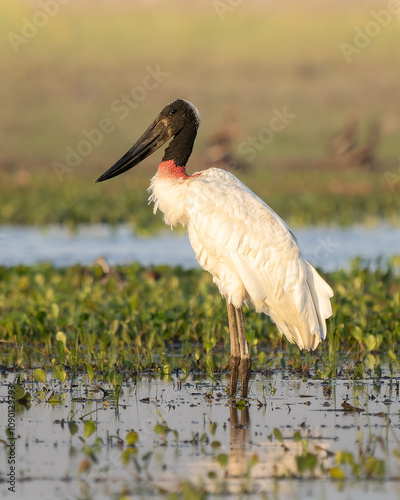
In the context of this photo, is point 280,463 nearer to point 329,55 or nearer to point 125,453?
point 125,453

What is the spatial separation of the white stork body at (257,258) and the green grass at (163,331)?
0.50m

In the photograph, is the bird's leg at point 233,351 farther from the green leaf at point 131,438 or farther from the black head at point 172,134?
the green leaf at point 131,438

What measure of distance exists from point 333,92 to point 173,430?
53.1m

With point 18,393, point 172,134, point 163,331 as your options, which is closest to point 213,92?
point 163,331

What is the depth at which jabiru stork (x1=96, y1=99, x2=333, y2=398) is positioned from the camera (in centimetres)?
622

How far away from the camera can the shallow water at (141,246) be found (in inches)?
559

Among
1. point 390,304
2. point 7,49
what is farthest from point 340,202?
point 7,49

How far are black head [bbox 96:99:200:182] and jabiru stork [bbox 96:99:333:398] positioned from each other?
37cm

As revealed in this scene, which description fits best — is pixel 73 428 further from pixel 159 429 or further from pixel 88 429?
pixel 159 429

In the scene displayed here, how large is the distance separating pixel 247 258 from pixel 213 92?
167 feet

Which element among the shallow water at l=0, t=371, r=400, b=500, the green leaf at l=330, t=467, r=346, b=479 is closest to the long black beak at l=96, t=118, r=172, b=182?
the shallow water at l=0, t=371, r=400, b=500

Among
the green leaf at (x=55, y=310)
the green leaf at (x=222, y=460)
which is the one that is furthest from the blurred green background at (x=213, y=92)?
the green leaf at (x=222, y=460)

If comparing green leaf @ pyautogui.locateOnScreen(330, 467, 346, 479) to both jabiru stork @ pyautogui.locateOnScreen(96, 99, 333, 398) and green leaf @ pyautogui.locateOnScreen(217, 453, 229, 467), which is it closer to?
green leaf @ pyautogui.locateOnScreen(217, 453, 229, 467)

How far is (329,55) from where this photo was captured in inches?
2450
